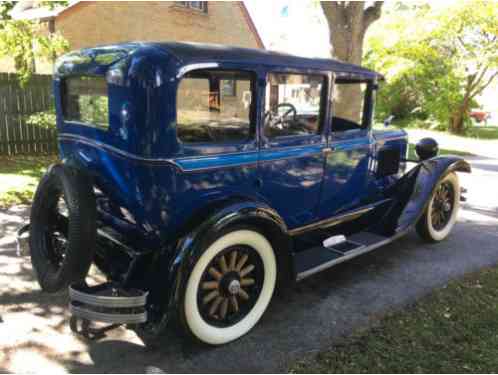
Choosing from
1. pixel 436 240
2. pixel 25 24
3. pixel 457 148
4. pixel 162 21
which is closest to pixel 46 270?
pixel 436 240

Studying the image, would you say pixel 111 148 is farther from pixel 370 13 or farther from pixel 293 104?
pixel 370 13

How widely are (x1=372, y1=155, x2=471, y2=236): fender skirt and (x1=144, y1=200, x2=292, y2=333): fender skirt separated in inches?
72.3

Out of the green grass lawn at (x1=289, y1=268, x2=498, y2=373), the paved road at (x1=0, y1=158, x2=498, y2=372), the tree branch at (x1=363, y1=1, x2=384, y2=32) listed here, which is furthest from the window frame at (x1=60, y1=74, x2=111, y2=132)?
the tree branch at (x1=363, y1=1, x2=384, y2=32)

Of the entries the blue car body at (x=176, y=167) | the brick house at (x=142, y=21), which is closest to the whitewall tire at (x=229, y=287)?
the blue car body at (x=176, y=167)

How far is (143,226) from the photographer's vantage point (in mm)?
2504

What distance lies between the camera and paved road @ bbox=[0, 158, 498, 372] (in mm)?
2467

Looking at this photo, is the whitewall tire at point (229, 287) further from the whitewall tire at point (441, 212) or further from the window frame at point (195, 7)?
the window frame at point (195, 7)

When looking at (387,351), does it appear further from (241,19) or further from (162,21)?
(241,19)

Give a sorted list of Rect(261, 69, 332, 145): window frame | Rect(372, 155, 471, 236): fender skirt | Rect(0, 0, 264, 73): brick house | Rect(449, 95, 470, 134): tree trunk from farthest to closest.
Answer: Rect(449, 95, 470, 134): tree trunk, Rect(0, 0, 264, 73): brick house, Rect(372, 155, 471, 236): fender skirt, Rect(261, 69, 332, 145): window frame

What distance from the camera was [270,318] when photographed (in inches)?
117

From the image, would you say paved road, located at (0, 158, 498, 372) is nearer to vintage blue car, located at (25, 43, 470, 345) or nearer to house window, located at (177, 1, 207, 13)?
vintage blue car, located at (25, 43, 470, 345)

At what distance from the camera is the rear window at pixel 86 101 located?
8.89 feet

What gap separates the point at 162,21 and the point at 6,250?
33.4ft

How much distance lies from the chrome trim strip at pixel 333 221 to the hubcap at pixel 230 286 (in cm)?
63
